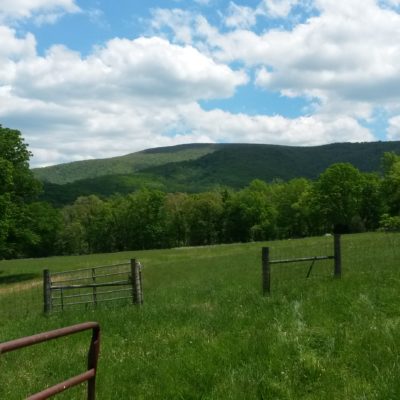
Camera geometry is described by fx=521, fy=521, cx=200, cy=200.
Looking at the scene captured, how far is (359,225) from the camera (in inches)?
3757

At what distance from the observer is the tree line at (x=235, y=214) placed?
92875 millimetres

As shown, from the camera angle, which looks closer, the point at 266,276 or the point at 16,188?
the point at 266,276

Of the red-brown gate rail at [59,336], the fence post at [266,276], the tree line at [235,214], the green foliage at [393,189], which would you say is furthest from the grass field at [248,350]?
the green foliage at [393,189]

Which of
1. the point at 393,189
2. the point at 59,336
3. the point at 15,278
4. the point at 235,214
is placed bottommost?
the point at 15,278

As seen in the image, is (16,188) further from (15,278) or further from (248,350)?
(248,350)

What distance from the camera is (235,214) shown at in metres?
115

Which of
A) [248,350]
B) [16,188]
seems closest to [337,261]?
[248,350]

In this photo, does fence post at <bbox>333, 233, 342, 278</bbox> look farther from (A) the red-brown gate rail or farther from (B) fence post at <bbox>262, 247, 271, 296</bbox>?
(A) the red-brown gate rail

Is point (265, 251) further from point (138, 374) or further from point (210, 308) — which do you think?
point (138, 374)

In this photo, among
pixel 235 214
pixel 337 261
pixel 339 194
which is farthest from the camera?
pixel 235 214

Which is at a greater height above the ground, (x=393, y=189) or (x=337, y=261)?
(x=393, y=189)

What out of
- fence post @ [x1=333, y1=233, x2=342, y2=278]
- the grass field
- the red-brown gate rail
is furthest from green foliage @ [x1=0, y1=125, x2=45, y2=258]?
the red-brown gate rail

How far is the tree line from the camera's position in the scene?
3656 inches

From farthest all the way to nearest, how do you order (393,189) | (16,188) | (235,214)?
A: (235,214) → (393,189) → (16,188)
